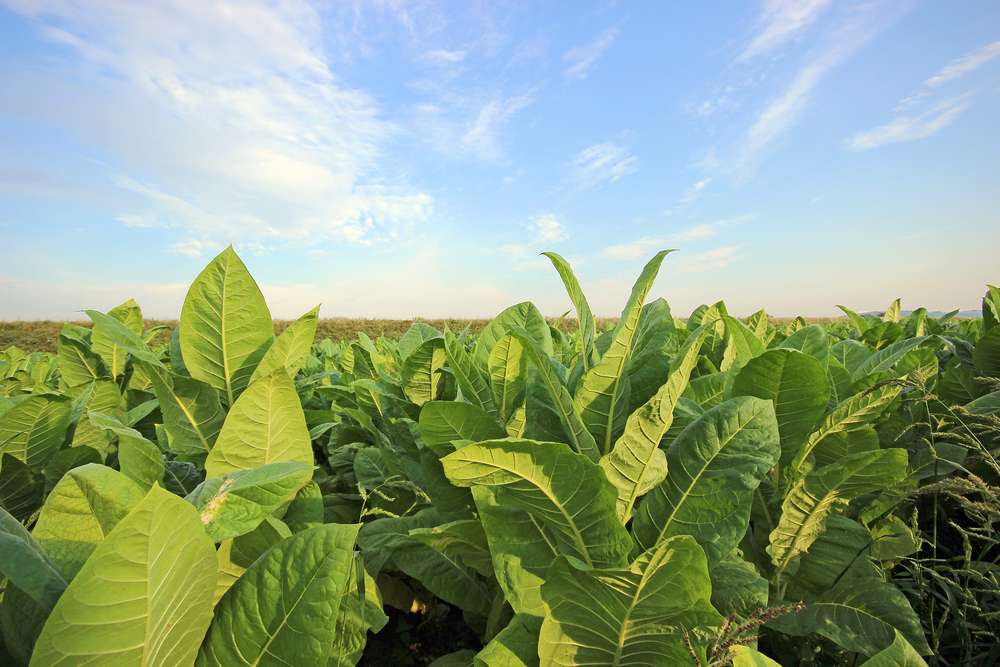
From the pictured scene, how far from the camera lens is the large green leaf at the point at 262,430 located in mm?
1046

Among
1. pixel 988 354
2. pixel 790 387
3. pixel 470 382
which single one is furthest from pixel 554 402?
pixel 988 354

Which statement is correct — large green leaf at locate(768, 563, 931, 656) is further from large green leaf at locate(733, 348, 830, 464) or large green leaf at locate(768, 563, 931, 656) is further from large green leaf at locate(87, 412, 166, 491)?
large green leaf at locate(87, 412, 166, 491)

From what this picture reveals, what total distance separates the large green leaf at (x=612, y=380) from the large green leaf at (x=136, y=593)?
2.40 feet

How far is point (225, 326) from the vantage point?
1.39 meters

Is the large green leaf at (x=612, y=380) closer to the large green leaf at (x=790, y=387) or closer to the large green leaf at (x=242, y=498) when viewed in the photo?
the large green leaf at (x=790, y=387)

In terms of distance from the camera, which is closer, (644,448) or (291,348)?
(644,448)

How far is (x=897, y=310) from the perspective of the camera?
471cm

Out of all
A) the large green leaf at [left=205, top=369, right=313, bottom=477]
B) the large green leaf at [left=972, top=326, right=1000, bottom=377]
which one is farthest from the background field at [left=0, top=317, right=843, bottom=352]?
the large green leaf at [left=205, top=369, right=313, bottom=477]

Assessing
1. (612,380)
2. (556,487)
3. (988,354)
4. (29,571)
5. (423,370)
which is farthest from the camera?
(988,354)

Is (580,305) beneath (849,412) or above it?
above

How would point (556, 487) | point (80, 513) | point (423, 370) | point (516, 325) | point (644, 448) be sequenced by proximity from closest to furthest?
point (80, 513)
point (556, 487)
point (644, 448)
point (516, 325)
point (423, 370)

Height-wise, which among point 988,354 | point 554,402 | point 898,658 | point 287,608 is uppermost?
point 554,402

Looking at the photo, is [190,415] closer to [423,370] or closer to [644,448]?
[423,370]

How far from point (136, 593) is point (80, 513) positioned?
211 millimetres
